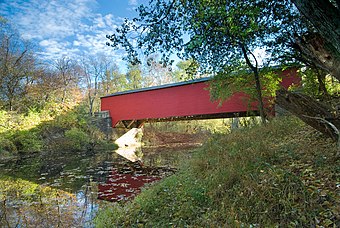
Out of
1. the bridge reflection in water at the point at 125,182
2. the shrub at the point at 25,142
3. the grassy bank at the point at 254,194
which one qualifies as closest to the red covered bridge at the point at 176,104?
the bridge reflection in water at the point at 125,182

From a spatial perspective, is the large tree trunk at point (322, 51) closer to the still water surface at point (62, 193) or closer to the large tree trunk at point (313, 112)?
the large tree trunk at point (313, 112)

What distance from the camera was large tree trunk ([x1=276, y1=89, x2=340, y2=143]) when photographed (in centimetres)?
352

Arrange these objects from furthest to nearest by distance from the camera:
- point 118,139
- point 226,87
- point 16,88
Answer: point 118,139, point 16,88, point 226,87

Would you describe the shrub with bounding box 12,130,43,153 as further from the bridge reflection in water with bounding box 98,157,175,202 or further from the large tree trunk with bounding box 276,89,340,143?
the large tree trunk with bounding box 276,89,340,143

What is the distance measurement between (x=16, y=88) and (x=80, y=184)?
15.2m

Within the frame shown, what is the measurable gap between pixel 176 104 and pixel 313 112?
11337mm

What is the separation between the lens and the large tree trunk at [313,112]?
3521 mm

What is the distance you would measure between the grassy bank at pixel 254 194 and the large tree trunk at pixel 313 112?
10.0 inches

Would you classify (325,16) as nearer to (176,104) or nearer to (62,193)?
(62,193)

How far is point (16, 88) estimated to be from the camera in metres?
17.8

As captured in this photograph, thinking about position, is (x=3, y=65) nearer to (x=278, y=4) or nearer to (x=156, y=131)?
(x=156, y=131)

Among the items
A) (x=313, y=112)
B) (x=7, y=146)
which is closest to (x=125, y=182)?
(x=313, y=112)

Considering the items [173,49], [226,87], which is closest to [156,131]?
[226,87]

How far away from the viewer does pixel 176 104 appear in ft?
48.8
